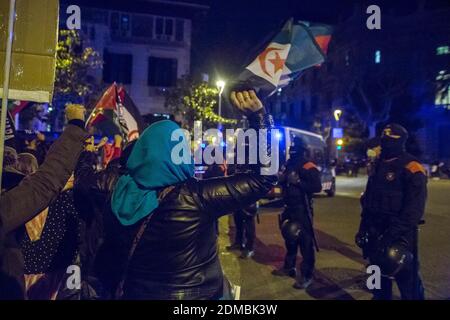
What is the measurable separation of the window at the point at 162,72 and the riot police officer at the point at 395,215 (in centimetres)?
2167

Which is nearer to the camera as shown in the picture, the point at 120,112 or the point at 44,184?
the point at 44,184

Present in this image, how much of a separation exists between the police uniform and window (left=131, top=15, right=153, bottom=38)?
21.3 m

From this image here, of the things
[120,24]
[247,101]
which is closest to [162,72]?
[120,24]

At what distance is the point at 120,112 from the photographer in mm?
7176

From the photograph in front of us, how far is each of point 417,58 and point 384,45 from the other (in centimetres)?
350

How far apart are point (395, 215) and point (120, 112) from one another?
16.1 feet

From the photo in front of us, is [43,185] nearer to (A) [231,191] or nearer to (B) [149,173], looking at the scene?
(B) [149,173]

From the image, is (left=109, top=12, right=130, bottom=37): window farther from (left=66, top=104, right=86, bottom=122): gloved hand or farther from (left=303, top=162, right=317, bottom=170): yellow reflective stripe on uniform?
(left=66, top=104, right=86, bottom=122): gloved hand

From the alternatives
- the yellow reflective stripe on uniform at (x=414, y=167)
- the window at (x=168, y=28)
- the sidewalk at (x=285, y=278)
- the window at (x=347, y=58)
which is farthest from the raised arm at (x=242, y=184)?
the window at (x=347, y=58)

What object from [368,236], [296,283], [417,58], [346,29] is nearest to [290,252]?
[296,283]

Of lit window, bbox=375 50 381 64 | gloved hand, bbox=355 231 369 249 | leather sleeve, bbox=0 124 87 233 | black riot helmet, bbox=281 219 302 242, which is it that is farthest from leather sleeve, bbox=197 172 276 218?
lit window, bbox=375 50 381 64

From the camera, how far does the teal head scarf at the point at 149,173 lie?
207cm

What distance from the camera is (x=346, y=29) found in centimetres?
4369
